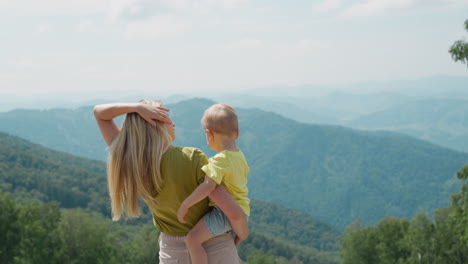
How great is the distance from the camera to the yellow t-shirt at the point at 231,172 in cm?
311

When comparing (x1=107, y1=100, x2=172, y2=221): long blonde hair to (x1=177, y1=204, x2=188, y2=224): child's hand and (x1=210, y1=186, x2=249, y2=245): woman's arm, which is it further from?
(x1=210, y1=186, x2=249, y2=245): woman's arm

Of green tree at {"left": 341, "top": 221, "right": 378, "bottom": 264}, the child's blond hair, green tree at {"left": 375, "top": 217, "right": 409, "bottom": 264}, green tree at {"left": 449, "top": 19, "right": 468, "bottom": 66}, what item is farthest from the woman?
green tree at {"left": 341, "top": 221, "right": 378, "bottom": 264}

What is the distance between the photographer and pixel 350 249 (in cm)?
4747

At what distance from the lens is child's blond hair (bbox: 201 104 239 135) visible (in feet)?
11.1

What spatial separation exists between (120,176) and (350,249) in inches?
1873

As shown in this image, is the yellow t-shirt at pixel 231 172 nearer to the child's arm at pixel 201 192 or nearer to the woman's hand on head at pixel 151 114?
the child's arm at pixel 201 192

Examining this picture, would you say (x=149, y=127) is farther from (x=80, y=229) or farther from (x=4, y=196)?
(x=80, y=229)

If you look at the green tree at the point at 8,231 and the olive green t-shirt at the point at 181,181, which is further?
the green tree at the point at 8,231

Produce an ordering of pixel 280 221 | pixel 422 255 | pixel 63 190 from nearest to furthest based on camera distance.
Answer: pixel 422 255 → pixel 63 190 → pixel 280 221

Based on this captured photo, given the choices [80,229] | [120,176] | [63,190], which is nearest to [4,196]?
[80,229]

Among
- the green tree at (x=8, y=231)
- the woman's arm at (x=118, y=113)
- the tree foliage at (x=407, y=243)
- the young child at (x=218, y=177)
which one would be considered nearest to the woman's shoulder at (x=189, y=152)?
the young child at (x=218, y=177)

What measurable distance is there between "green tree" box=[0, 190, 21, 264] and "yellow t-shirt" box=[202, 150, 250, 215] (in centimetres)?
2563

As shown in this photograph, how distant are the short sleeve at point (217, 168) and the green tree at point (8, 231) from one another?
25753mm

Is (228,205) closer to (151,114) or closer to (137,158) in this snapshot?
(137,158)
